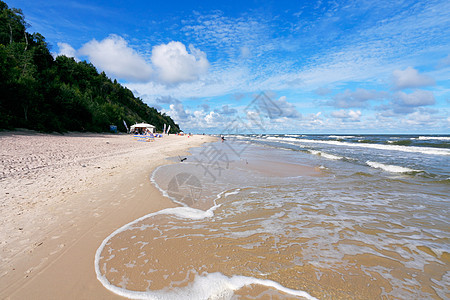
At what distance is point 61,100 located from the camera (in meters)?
28.8

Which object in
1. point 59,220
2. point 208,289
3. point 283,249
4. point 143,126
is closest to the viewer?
point 208,289

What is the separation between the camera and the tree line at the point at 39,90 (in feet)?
66.6

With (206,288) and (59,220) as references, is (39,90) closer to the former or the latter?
(59,220)

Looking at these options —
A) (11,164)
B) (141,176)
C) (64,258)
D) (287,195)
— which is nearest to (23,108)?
(11,164)

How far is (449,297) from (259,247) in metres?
2.48

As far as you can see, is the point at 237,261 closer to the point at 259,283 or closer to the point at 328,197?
the point at 259,283

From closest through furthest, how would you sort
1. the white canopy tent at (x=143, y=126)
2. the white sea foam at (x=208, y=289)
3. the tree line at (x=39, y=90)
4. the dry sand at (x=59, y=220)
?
1. the white sea foam at (x=208, y=289)
2. the dry sand at (x=59, y=220)
3. the tree line at (x=39, y=90)
4. the white canopy tent at (x=143, y=126)

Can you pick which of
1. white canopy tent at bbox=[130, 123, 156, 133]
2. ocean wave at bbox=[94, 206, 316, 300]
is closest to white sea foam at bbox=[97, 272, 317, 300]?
ocean wave at bbox=[94, 206, 316, 300]

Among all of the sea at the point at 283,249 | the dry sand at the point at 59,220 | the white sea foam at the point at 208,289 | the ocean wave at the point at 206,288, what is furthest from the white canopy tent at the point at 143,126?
the white sea foam at the point at 208,289

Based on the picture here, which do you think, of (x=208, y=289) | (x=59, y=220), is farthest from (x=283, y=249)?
(x=59, y=220)

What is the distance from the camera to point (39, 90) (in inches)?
1022

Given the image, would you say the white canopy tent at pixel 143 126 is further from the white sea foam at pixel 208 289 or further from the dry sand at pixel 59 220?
the white sea foam at pixel 208 289

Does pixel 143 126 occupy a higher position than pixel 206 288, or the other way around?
pixel 143 126

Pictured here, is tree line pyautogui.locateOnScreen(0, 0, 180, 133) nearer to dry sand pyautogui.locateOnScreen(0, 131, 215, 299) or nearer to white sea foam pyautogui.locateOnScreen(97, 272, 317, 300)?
dry sand pyautogui.locateOnScreen(0, 131, 215, 299)
